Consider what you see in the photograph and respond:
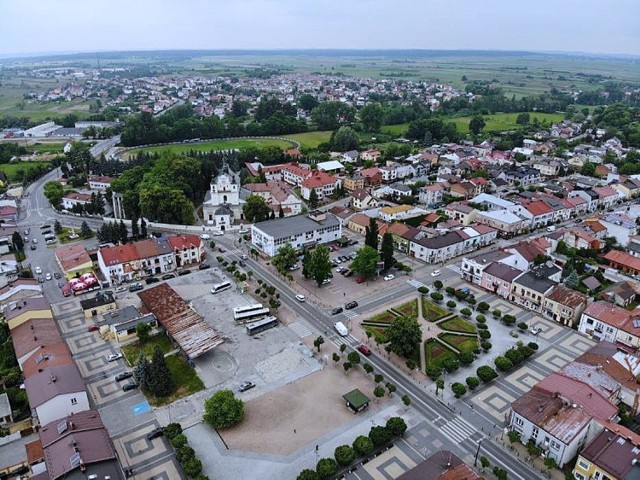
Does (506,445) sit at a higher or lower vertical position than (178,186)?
lower

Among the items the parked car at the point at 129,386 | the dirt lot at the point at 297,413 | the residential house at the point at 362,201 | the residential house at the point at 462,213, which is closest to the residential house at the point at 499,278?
the residential house at the point at 462,213

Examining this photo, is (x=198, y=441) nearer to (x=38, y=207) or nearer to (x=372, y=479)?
(x=372, y=479)

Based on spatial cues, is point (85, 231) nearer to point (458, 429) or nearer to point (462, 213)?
point (462, 213)

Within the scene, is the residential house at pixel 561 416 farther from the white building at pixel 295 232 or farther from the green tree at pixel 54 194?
the green tree at pixel 54 194

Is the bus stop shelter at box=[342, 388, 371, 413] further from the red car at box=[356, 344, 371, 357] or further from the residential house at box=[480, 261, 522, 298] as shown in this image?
the residential house at box=[480, 261, 522, 298]

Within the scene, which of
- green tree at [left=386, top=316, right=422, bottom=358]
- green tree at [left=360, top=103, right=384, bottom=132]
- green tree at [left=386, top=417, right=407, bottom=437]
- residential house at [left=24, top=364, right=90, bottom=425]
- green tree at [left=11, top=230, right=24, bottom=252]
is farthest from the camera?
green tree at [left=360, top=103, right=384, bottom=132]

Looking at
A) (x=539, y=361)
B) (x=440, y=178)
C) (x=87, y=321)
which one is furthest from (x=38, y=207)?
(x=539, y=361)

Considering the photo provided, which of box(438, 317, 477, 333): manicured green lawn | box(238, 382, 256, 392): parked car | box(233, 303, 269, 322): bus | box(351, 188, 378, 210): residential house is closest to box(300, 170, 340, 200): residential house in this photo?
box(351, 188, 378, 210): residential house
